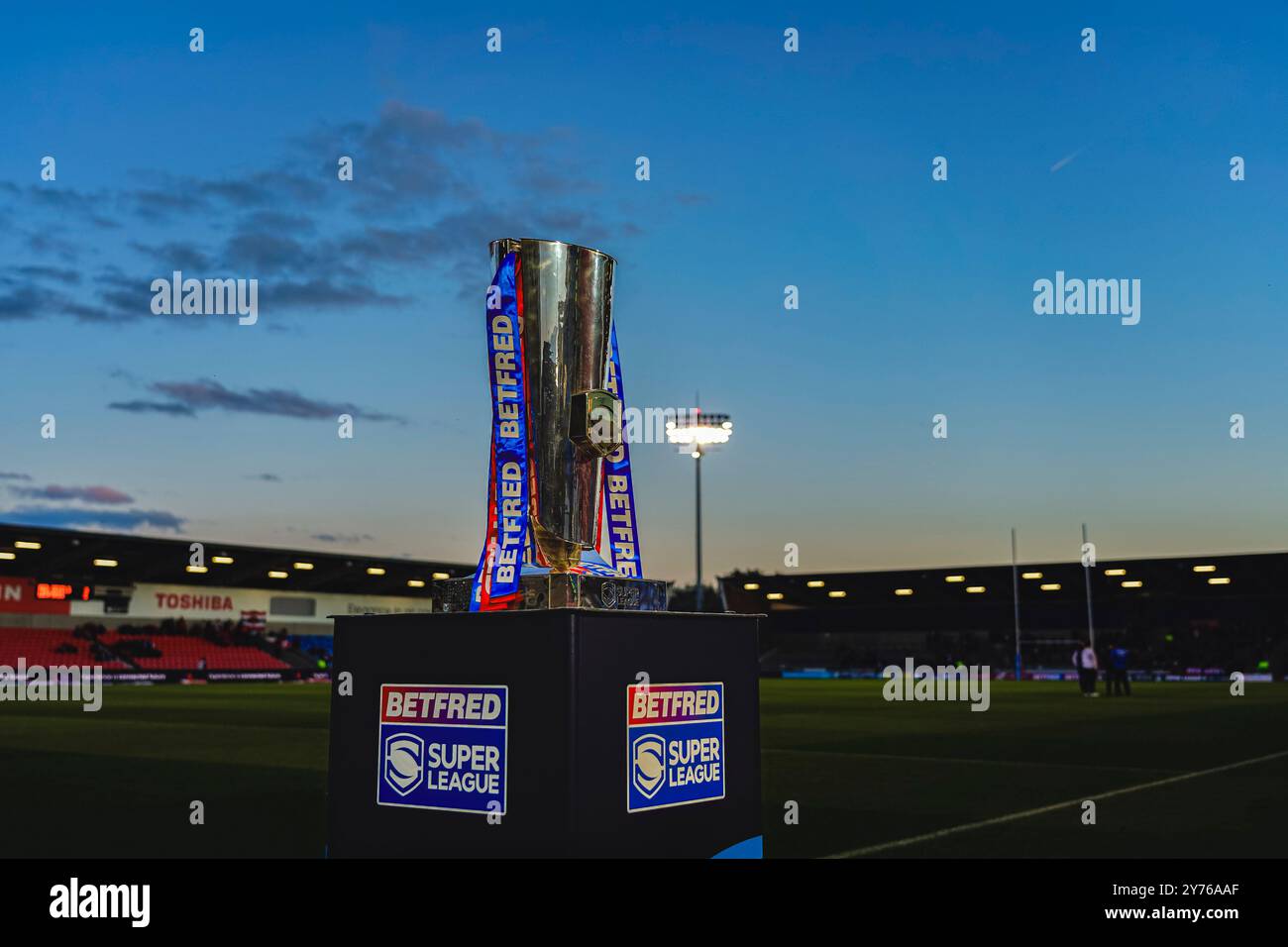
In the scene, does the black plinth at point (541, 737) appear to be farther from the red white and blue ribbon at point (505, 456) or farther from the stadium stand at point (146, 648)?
the stadium stand at point (146, 648)

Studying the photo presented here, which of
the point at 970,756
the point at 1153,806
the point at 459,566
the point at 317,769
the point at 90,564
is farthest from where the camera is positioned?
the point at 459,566

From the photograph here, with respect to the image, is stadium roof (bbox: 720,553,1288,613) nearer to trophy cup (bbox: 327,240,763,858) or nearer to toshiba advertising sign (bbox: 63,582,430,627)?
toshiba advertising sign (bbox: 63,582,430,627)

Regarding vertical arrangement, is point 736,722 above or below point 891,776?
above

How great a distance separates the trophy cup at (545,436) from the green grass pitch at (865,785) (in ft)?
9.96

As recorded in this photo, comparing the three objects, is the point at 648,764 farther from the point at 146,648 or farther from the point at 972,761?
the point at 146,648

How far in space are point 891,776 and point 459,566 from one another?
65816mm

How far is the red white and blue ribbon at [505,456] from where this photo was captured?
589 cm

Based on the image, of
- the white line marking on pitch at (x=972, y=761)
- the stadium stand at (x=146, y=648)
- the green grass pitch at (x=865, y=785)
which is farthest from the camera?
the stadium stand at (x=146, y=648)

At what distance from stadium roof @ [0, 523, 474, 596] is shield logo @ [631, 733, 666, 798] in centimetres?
5473

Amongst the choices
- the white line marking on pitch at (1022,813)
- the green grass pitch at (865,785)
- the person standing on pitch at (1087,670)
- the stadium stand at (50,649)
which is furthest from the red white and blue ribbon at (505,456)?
the stadium stand at (50,649)
